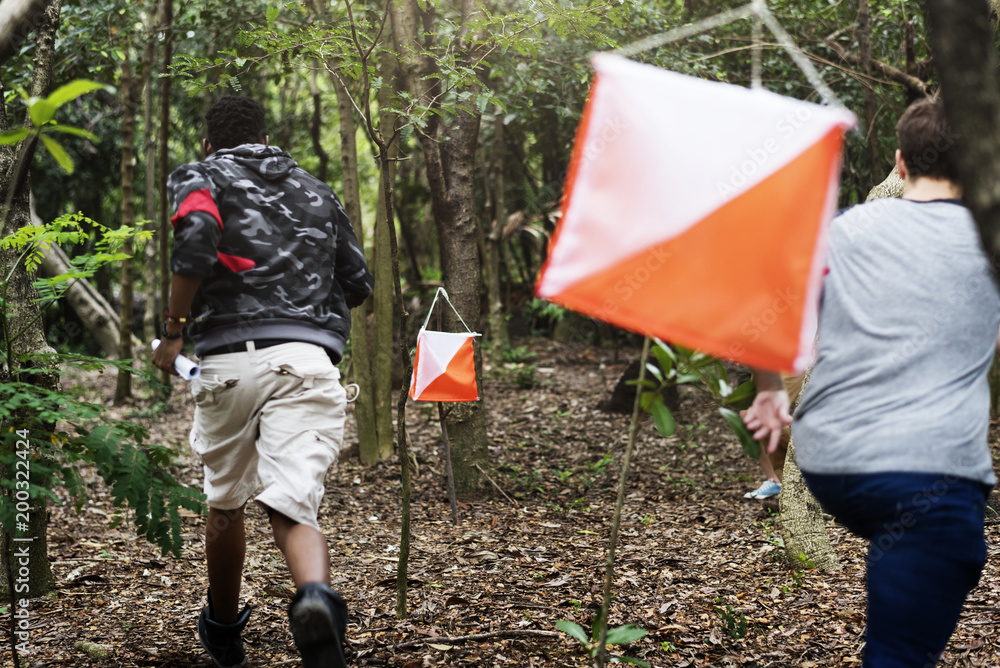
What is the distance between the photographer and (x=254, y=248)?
7.18ft

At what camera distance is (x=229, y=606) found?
2.37 m

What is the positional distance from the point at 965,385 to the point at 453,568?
8.60ft

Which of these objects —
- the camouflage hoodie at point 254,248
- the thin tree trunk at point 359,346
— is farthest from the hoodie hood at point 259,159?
the thin tree trunk at point 359,346

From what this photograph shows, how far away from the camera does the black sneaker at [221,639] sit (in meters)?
2.35

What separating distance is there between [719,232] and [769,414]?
0.42 m

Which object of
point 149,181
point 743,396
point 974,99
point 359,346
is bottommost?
point 359,346

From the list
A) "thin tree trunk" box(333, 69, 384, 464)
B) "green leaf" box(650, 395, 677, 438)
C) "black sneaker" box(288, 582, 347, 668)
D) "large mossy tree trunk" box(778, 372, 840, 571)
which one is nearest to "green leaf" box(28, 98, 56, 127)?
"black sneaker" box(288, 582, 347, 668)

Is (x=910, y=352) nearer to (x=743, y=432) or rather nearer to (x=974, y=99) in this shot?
(x=743, y=432)

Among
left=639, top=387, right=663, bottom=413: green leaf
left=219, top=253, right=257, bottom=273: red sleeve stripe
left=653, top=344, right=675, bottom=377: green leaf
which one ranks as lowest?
left=639, top=387, right=663, bottom=413: green leaf

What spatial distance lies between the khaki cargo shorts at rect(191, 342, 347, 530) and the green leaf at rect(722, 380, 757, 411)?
111cm

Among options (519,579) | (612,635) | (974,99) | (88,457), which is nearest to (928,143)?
(974,99)

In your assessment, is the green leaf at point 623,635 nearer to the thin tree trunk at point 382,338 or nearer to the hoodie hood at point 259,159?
the hoodie hood at point 259,159

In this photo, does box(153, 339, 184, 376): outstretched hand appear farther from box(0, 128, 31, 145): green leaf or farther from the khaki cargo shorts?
box(0, 128, 31, 145): green leaf

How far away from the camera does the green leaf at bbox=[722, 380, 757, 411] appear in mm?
1548
